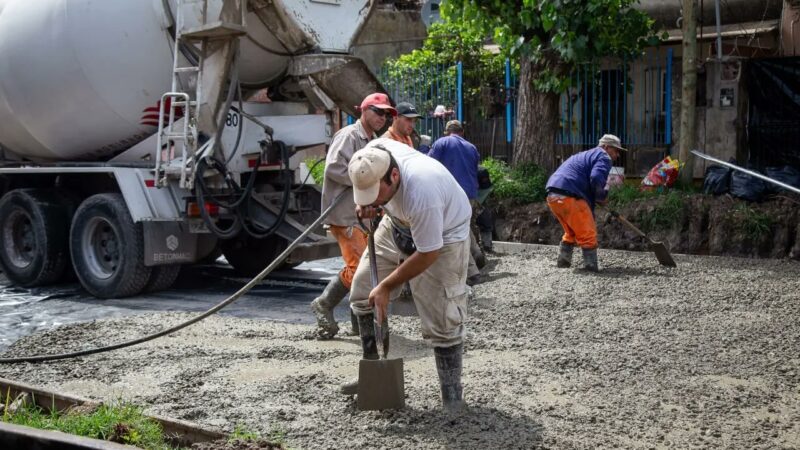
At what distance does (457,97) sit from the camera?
16156 mm

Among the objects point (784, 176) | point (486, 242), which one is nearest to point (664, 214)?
point (784, 176)

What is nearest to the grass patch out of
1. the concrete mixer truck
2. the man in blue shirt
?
the concrete mixer truck

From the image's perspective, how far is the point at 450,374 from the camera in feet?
16.6

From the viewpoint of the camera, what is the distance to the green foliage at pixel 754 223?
36.2ft

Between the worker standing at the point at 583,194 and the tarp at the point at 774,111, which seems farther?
the tarp at the point at 774,111

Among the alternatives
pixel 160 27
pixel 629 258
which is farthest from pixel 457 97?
pixel 160 27

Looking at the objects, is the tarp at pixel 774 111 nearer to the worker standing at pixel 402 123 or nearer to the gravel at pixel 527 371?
the gravel at pixel 527 371

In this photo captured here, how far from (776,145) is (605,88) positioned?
2.79 metres

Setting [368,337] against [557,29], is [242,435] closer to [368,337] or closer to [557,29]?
[368,337]

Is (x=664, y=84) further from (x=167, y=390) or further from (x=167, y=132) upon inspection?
(x=167, y=390)

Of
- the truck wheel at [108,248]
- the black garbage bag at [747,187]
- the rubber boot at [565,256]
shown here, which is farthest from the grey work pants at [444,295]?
the black garbage bag at [747,187]

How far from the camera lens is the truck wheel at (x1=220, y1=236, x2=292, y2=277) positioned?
434 inches

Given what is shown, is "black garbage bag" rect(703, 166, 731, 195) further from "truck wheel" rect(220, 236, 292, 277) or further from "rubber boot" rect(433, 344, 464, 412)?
"rubber boot" rect(433, 344, 464, 412)

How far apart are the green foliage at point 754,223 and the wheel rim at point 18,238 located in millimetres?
7992
